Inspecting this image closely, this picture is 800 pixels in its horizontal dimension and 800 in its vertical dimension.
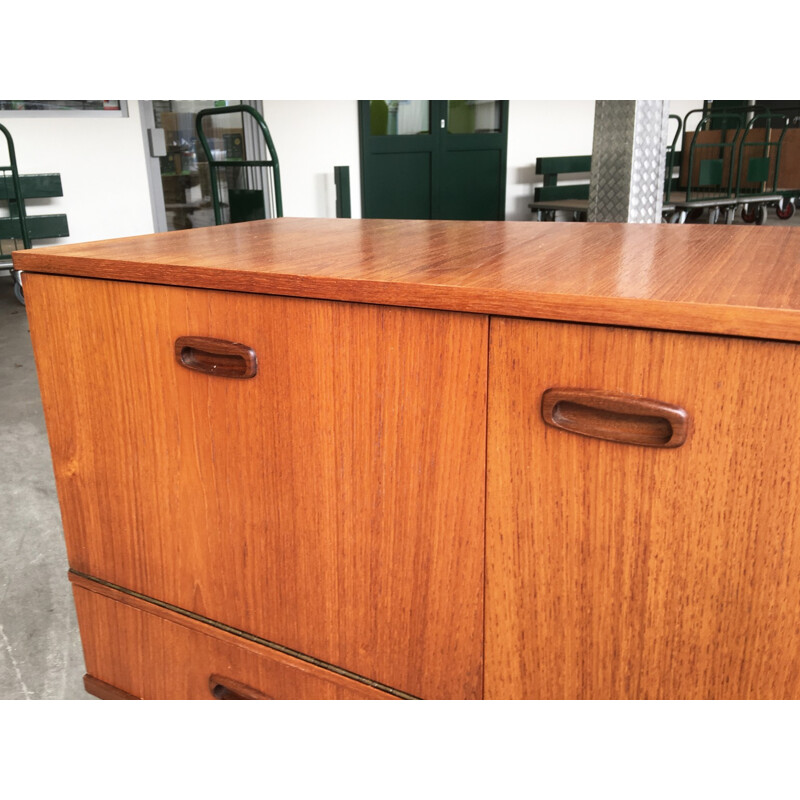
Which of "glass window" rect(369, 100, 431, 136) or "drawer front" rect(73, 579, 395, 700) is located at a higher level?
"glass window" rect(369, 100, 431, 136)

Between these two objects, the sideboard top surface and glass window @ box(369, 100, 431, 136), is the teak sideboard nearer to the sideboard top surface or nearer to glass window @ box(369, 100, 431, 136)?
the sideboard top surface

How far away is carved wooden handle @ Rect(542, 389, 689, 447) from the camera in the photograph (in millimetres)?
654

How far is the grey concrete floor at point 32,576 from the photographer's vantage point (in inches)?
53.1

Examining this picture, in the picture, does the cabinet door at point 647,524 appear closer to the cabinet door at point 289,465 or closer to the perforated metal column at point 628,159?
the cabinet door at point 289,465

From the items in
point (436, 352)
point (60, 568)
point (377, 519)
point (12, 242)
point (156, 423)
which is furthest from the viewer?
point (12, 242)

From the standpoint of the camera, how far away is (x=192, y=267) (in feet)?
2.91

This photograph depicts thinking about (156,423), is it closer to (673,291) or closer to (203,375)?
(203,375)

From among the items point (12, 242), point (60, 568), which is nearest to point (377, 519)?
point (60, 568)

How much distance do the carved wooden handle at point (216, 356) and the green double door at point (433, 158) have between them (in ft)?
17.8

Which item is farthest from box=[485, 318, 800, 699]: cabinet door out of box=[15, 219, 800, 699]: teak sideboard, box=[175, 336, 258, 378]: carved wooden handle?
box=[175, 336, 258, 378]: carved wooden handle

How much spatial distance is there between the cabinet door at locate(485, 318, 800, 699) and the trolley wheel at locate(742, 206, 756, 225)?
24.3 feet

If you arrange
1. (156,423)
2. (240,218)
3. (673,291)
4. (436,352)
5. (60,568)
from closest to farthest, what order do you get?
1. (673,291)
2. (436,352)
3. (156,423)
4. (60,568)
5. (240,218)
